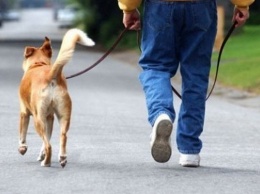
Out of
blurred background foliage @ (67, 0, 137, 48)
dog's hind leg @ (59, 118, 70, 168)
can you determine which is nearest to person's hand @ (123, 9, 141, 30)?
dog's hind leg @ (59, 118, 70, 168)

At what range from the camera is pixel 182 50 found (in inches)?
341

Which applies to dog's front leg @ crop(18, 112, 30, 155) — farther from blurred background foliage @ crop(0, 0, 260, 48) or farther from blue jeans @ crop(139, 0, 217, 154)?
blurred background foliage @ crop(0, 0, 260, 48)

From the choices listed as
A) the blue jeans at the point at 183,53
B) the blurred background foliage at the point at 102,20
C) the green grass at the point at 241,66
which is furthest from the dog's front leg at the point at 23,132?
the blurred background foliage at the point at 102,20

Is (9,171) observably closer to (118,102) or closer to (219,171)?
(219,171)

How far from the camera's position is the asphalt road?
7.43 m

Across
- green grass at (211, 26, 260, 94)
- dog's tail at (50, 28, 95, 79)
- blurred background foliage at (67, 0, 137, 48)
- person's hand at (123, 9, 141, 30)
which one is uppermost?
person's hand at (123, 9, 141, 30)

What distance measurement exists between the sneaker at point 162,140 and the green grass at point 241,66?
41.1 feet

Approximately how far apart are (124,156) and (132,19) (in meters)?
1.26

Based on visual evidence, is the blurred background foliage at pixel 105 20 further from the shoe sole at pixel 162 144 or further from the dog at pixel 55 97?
the shoe sole at pixel 162 144

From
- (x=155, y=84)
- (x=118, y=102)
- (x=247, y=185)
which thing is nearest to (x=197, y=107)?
(x=155, y=84)

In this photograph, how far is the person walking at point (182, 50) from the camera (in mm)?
8477

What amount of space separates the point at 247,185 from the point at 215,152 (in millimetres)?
2327

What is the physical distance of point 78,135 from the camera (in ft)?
37.5

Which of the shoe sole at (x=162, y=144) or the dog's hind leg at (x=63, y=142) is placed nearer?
the shoe sole at (x=162, y=144)
